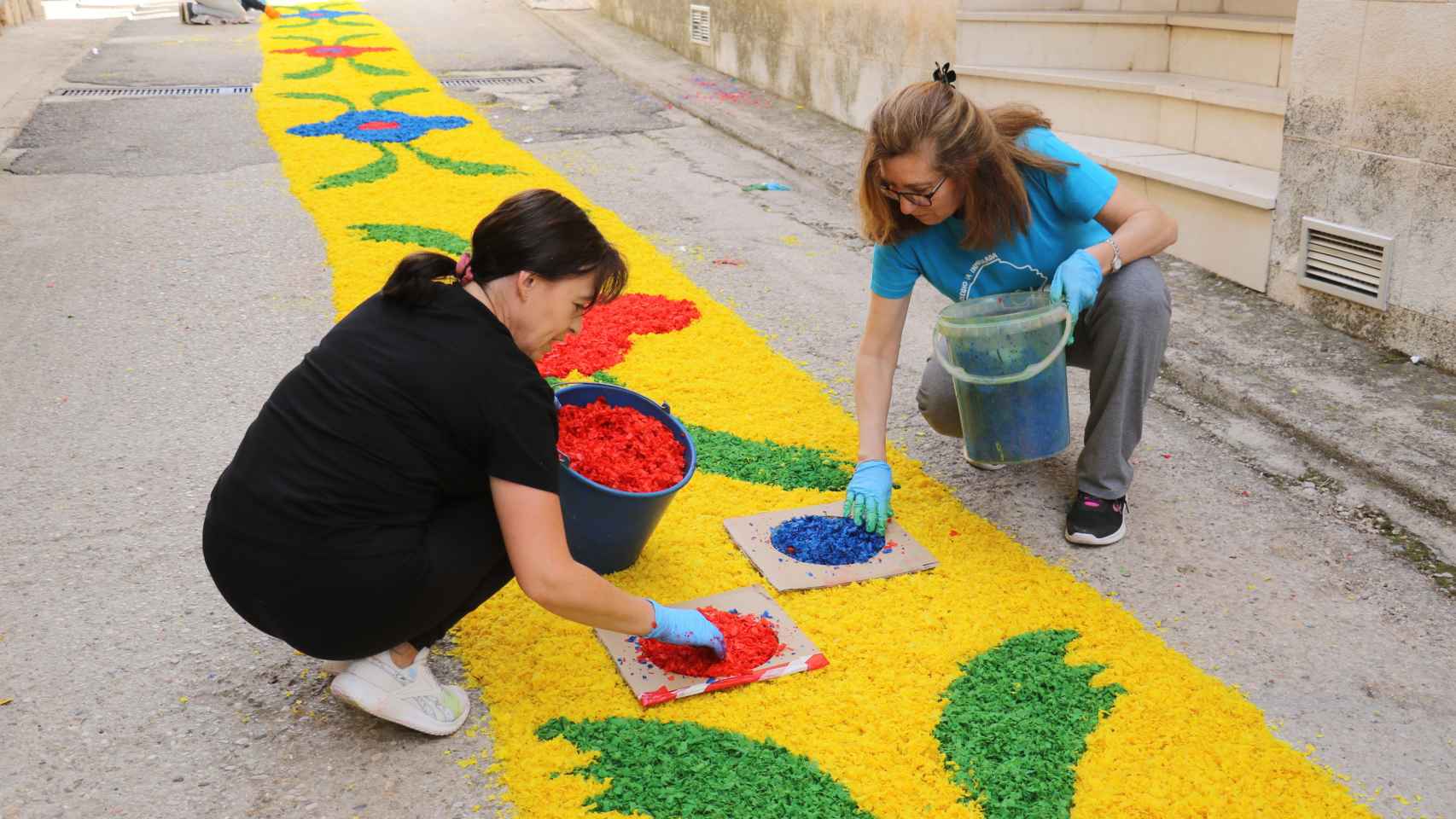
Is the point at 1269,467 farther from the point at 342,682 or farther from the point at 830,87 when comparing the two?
the point at 830,87

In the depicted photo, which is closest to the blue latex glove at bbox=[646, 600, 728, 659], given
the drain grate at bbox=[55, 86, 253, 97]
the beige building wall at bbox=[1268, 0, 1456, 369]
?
the beige building wall at bbox=[1268, 0, 1456, 369]

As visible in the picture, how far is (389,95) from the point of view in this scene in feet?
29.8

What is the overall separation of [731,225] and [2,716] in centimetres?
418

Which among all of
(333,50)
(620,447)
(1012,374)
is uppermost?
(333,50)

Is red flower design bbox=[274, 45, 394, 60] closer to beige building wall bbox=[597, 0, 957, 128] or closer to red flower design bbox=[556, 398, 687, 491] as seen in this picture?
beige building wall bbox=[597, 0, 957, 128]

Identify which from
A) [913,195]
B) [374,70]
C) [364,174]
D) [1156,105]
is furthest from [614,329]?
[374,70]

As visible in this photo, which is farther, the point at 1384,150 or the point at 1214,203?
the point at 1214,203

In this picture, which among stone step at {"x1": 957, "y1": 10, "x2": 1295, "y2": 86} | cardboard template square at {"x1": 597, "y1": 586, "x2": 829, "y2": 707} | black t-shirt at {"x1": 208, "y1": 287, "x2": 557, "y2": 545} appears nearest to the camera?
black t-shirt at {"x1": 208, "y1": 287, "x2": 557, "y2": 545}

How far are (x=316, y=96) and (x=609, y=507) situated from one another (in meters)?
7.42

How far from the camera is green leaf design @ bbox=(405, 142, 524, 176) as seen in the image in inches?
264

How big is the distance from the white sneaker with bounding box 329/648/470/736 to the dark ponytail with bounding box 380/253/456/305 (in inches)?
27.8

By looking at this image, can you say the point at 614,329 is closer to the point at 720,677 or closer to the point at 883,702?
the point at 720,677

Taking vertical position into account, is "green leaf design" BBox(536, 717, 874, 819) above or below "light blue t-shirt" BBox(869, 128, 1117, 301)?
below

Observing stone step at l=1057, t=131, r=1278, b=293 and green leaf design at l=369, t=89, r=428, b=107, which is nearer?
stone step at l=1057, t=131, r=1278, b=293
